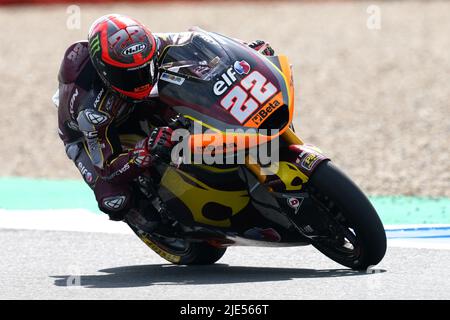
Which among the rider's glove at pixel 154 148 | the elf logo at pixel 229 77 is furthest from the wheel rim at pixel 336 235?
the rider's glove at pixel 154 148

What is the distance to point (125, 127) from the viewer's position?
7.02 metres

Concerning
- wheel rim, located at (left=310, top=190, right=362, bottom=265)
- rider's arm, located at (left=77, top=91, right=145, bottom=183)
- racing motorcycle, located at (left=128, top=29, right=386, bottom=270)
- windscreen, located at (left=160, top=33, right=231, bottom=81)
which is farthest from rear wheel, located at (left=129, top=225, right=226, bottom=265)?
windscreen, located at (left=160, top=33, right=231, bottom=81)

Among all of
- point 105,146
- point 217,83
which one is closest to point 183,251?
point 105,146

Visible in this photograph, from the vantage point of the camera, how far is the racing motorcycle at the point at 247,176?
6.29m

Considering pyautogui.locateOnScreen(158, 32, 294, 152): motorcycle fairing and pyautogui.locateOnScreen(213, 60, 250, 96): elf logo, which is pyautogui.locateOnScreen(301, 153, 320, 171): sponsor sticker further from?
pyautogui.locateOnScreen(213, 60, 250, 96): elf logo

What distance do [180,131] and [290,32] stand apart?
49.7ft

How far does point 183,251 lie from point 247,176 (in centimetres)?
105

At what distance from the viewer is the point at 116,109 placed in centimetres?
676

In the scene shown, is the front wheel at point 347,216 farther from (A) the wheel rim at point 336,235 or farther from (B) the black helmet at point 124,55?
(B) the black helmet at point 124,55

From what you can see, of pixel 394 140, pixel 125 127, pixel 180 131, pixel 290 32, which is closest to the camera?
pixel 180 131

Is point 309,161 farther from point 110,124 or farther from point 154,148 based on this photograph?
point 110,124
